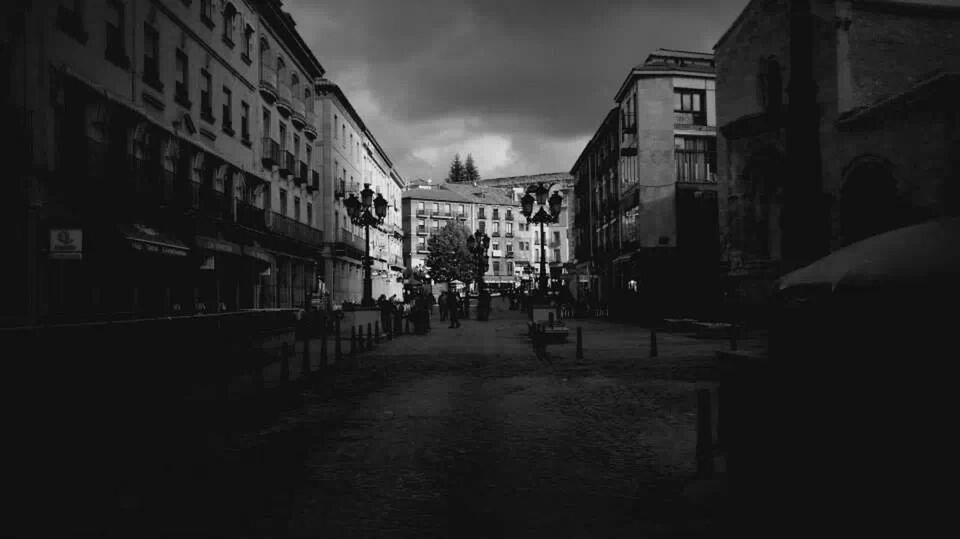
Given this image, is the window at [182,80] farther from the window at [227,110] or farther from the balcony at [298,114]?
the balcony at [298,114]

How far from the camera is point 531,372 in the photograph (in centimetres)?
1467

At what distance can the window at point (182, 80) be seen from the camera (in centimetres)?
2425

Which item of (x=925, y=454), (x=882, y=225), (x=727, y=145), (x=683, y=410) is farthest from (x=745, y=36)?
(x=925, y=454)

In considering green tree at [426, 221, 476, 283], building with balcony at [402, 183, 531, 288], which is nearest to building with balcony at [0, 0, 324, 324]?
green tree at [426, 221, 476, 283]

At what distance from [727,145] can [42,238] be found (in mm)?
24245

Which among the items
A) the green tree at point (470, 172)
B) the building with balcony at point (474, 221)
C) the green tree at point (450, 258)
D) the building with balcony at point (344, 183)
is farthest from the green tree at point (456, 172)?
the building with balcony at point (344, 183)

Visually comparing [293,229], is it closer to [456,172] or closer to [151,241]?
[151,241]

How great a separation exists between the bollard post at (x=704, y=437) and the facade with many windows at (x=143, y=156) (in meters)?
13.5

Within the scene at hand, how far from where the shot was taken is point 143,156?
70.7 feet

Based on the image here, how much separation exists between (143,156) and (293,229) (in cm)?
1706

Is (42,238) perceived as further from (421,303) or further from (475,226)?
(475,226)

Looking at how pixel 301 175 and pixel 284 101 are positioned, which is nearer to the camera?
pixel 284 101

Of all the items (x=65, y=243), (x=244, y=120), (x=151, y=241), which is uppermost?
(x=244, y=120)

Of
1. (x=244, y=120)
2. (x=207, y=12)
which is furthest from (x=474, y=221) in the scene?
(x=207, y=12)
